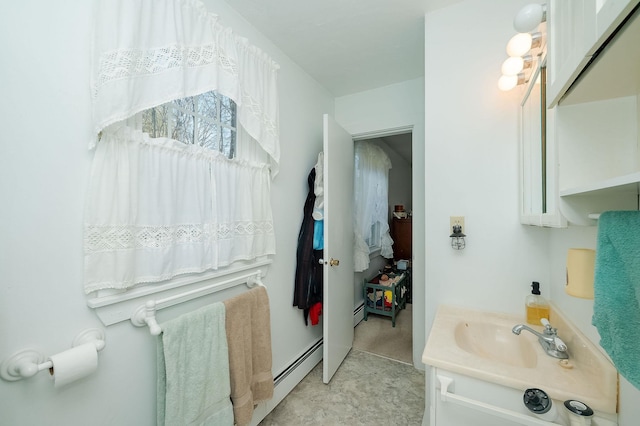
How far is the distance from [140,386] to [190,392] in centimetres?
19

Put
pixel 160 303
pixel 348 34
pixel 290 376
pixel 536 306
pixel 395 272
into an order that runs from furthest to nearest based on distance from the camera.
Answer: pixel 395 272 < pixel 290 376 < pixel 348 34 < pixel 536 306 < pixel 160 303

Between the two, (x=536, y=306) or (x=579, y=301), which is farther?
(x=536, y=306)

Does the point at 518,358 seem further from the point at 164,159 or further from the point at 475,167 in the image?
the point at 164,159

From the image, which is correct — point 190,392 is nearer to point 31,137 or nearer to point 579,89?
point 31,137

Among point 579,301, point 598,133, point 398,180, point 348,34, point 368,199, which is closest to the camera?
point 598,133

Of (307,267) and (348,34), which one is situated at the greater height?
(348,34)

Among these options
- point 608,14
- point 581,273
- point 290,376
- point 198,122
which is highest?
point 198,122

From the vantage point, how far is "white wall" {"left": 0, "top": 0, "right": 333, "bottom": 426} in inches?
27.2

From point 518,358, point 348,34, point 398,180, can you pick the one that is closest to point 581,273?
point 518,358

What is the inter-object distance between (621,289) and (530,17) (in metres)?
0.83

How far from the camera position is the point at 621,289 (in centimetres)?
42

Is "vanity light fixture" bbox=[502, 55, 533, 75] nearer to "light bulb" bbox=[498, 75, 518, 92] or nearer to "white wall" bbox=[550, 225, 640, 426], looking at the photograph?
"light bulb" bbox=[498, 75, 518, 92]

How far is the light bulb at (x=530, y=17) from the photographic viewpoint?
0.76m

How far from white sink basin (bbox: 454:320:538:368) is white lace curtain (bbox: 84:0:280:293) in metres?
1.13
